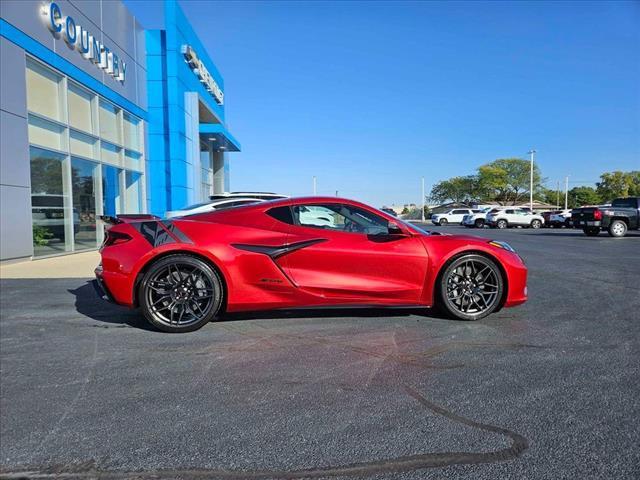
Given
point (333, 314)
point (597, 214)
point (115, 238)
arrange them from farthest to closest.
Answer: point (597, 214) < point (333, 314) < point (115, 238)

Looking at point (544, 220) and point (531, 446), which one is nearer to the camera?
point (531, 446)

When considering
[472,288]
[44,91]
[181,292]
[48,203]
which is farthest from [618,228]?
[44,91]

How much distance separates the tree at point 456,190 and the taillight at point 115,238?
9404cm

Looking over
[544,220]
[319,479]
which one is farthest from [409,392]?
[544,220]

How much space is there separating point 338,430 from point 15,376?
8.31 ft

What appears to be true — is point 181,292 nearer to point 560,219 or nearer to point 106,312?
point 106,312

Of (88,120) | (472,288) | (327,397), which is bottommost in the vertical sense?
(327,397)

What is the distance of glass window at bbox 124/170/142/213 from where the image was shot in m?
17.7

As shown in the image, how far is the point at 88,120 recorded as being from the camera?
14.3 m

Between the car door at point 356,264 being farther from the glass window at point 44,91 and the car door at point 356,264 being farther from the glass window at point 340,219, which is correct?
the glass window at point 44,91

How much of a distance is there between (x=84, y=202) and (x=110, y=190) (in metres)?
1.93

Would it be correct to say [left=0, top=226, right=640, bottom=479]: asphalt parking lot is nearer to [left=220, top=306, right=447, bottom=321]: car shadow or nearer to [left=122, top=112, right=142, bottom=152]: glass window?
[left=220, top=306, right=447, bottom=321]: car shadow

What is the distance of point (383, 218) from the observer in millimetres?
4836

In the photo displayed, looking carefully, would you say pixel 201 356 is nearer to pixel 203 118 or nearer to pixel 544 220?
pixel 203 118
